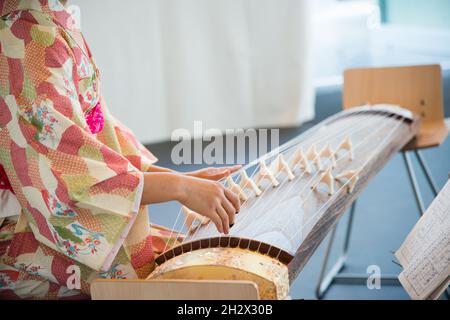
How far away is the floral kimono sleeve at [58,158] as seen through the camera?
4.13 feet

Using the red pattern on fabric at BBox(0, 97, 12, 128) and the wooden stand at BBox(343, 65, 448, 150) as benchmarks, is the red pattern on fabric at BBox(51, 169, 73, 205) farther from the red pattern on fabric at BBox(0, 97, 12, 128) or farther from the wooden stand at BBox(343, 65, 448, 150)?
the wooden stand at BBox(343, 65, 448, 150)

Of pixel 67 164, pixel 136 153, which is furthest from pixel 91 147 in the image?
pixel 136 153

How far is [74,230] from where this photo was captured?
50.5 inches

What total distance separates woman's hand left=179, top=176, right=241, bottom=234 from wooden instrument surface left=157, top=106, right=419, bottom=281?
0.06m

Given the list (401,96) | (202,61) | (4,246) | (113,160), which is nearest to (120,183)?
(113,160)

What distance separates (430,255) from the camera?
1338 mm

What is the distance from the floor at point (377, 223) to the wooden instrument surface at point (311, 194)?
1.98 feet

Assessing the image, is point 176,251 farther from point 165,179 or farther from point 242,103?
point 242,103

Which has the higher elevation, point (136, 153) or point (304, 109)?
point (136, 153)

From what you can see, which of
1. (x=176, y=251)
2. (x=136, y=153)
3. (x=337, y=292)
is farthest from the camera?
(x=337, y=292)

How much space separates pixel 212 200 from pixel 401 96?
1576 millimetres

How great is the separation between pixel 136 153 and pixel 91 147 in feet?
1.22

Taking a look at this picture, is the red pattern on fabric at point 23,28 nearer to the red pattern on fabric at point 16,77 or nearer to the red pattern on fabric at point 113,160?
the red pattern on fabric at point 16,77
